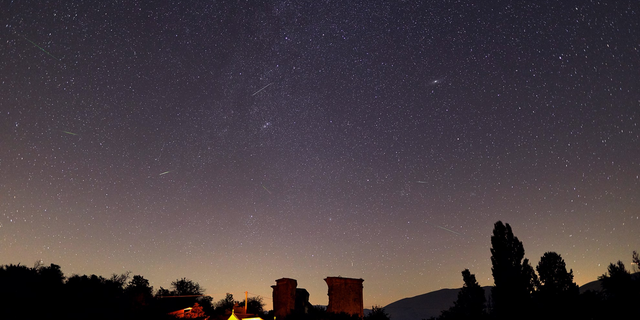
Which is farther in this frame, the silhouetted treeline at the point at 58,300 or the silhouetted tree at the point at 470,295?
the silhouetted tree at the point at 470,295

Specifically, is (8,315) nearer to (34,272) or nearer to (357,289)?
(34,272)

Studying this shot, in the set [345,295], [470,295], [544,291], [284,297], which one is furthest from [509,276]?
[284,297]

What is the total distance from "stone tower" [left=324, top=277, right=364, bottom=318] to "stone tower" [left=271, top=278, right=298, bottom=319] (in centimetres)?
417

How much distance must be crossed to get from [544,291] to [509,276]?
508 cm

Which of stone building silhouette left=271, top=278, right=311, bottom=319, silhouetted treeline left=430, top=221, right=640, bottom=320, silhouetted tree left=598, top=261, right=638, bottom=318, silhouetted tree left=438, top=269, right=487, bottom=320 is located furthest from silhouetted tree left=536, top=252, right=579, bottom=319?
stone building silhouette left=271, top=278, right=311, bottom=319

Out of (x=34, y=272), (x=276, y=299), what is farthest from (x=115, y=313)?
(x=34, y=272)

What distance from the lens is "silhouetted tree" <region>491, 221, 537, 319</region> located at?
30.2m

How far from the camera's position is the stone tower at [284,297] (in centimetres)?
4109

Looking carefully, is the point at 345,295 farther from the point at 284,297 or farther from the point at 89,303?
the point at 89,303

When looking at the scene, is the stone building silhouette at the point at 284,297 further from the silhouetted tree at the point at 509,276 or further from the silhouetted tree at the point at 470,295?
the silhouetted tree at the point at 509,276

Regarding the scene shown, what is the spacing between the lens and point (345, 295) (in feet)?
132

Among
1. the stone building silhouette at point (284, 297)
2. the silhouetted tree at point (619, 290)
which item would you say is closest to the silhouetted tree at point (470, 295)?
the silhouetted tree at point (619, 290)

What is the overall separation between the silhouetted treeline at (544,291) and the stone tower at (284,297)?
1680cm

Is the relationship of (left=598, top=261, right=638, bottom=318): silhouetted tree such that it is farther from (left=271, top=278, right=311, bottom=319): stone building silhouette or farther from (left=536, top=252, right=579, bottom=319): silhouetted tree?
(left=271, top=278, right=311, bottom=319): stone building silhouette
